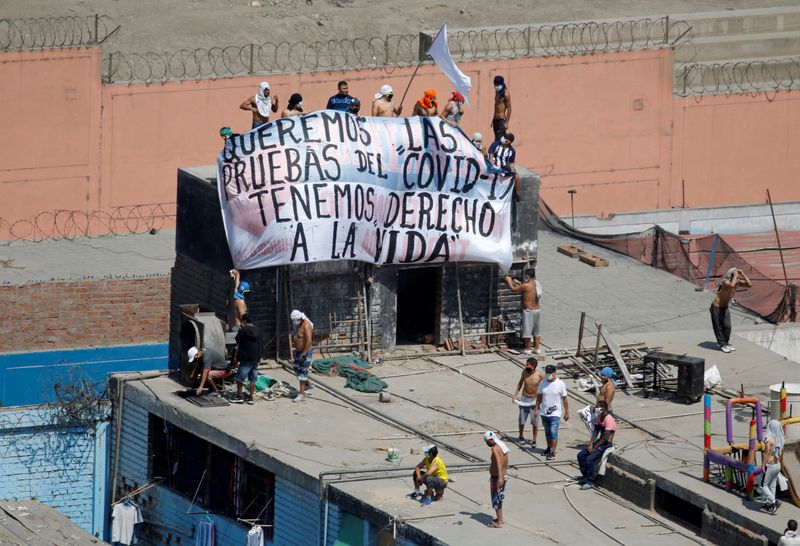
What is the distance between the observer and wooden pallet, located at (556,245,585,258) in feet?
152

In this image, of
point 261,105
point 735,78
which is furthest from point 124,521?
point 735,78

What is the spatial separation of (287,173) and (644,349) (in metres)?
7.26

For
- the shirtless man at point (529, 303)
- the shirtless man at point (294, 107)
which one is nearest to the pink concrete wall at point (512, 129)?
the shirtless man at point (294, 107)

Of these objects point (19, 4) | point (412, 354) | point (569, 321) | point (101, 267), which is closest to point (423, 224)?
point (412, 354)

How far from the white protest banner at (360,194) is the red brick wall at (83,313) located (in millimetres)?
7938

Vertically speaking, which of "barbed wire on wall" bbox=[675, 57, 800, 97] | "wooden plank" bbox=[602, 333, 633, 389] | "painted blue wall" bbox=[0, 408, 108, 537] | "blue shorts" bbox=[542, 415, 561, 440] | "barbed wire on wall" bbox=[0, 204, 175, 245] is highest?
"barbed wire on wall" bbox=[675, 57, 800, 97]

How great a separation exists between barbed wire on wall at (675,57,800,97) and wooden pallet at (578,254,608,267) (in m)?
8.84

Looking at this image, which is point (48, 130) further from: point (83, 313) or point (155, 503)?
point (155, 503)

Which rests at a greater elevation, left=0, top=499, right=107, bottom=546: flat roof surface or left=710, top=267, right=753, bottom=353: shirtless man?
left=710, top=267, right=753, bottom=353: shirtless man

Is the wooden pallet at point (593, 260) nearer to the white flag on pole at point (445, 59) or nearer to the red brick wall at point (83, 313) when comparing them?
the white flag on pole at point (445, 59)

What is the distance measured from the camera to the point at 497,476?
30.0 metres

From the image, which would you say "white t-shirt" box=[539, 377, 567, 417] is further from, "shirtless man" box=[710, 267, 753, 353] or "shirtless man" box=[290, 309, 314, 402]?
"shirtless man" box=[710, 267, 753, 353]

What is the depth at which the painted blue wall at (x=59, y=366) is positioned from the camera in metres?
41.0

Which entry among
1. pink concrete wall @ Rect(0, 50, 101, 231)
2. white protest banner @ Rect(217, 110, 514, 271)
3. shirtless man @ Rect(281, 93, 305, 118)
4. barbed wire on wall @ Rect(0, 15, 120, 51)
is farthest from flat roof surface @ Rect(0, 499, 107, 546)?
barbed wire on wall @ Rect(0, 15, 120, 51)
